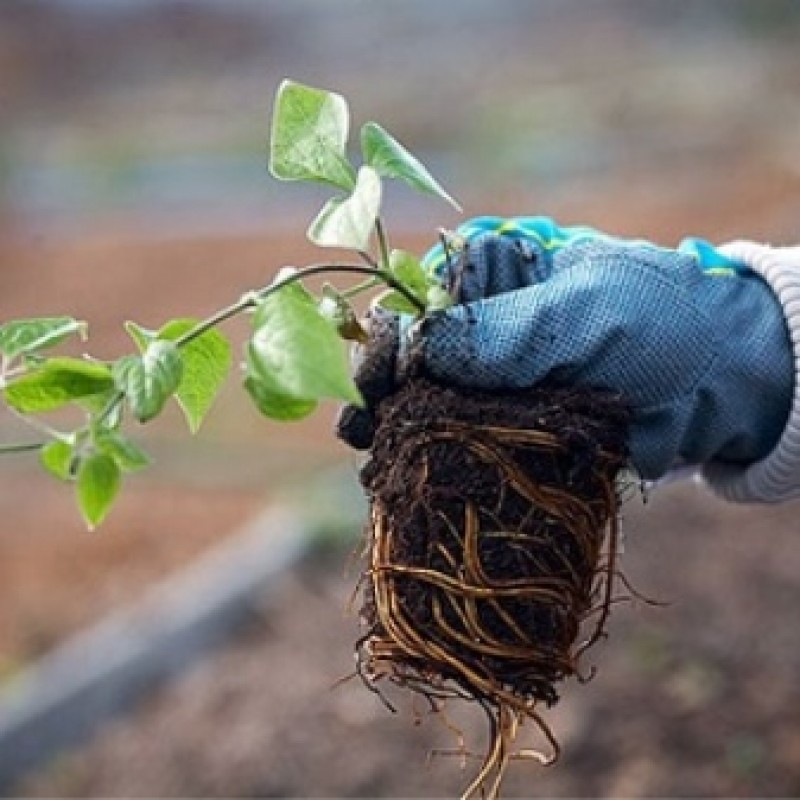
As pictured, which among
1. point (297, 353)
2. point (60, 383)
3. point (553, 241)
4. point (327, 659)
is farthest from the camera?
point (327, 659)

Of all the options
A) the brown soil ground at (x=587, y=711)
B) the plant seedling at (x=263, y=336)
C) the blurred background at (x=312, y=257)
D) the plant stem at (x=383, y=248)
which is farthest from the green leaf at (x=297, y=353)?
the brown soil ground at (x=587, y=711)

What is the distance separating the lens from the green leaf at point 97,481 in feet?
3.93

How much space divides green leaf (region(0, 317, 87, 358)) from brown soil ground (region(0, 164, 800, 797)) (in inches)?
63.2

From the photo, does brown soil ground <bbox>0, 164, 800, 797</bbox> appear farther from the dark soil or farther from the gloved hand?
the dark soil

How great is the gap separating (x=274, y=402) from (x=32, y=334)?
0.19 meters

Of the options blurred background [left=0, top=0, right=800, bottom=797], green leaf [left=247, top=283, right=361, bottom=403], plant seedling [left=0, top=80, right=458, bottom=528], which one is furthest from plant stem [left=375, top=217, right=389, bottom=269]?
blurred background [left=0, top=0, right=800, bottom=797]

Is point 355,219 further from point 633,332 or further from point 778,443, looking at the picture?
point 778,443

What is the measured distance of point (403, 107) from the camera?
975cm

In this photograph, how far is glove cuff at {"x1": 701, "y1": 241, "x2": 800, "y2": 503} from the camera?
1.45 metres

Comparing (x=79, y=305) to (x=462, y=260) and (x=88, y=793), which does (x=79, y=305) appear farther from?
→ (x=462, y=260)

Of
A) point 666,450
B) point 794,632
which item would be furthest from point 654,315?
point 794,632

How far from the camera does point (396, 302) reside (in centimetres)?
127

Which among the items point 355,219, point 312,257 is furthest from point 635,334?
point 312,257

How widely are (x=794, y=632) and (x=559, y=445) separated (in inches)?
74.7
